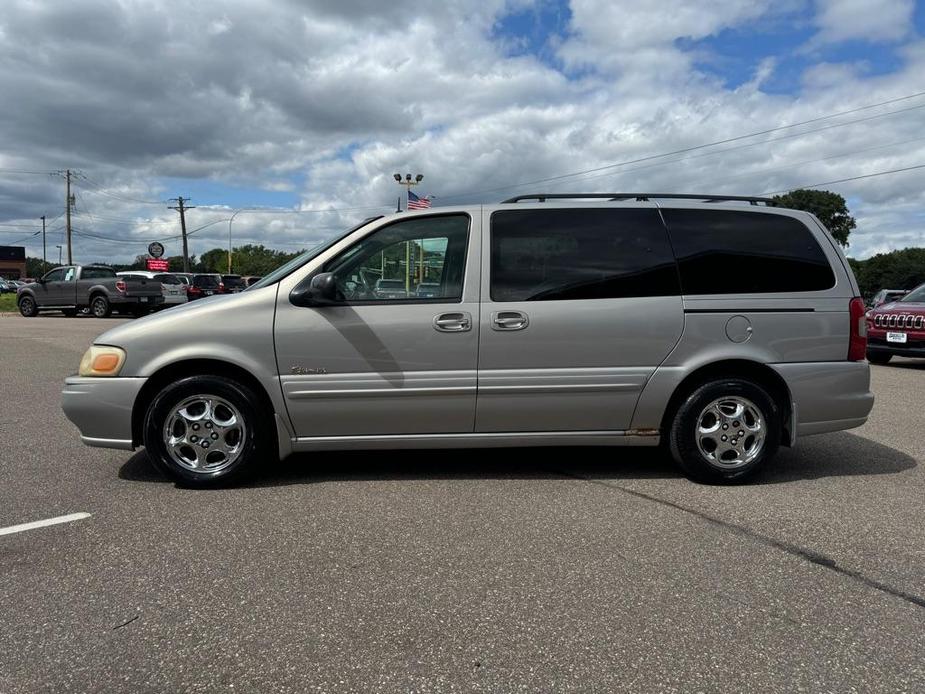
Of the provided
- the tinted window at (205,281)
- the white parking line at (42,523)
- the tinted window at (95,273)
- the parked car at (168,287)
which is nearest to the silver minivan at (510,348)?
the white parking line at (42,523)

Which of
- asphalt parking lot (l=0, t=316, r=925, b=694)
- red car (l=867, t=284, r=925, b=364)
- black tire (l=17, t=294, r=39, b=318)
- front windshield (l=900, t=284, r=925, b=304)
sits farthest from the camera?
black tire (l=17, t=294, r=39, b=318)

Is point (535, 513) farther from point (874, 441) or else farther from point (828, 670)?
point (874, 441)

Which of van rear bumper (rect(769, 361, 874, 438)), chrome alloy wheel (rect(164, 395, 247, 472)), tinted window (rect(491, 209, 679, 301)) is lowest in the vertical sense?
chrome alloy wheel (rect(164, 395, 247, 472))

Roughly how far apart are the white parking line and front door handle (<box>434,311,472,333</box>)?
223 centimetres

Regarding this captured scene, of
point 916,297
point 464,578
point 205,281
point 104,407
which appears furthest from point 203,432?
point 205,281

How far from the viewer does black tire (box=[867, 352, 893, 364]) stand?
11820mm

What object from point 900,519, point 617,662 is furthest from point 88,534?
point 900,519

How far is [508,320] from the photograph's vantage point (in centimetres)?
432

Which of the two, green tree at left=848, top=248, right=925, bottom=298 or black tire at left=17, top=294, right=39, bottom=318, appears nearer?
black tire at left=17, top=294, right=39, bottom=318

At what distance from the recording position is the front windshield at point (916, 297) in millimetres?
11500

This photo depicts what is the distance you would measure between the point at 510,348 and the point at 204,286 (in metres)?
25.5

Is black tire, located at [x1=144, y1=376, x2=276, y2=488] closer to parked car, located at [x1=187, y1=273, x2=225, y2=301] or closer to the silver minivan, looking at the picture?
the silver minivan

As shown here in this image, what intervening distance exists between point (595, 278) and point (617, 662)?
2.53 meters

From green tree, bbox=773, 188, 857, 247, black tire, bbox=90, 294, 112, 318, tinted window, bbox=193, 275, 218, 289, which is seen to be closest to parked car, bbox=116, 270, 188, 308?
black tire, bbox=90, 294, 112, 318
